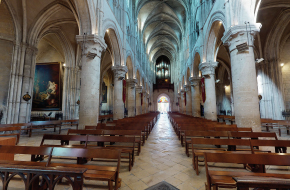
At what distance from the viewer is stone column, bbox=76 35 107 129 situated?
5848mm

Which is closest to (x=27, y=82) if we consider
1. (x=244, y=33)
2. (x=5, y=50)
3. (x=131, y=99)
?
(x=5, y=50)

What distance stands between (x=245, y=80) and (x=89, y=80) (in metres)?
6.17

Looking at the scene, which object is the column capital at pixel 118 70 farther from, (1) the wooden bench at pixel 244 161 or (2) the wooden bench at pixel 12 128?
(1) the wooden bench at pixel 244 161

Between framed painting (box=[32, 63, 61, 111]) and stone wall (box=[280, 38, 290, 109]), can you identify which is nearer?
stone wall (box=[280, 38, 290, 109])

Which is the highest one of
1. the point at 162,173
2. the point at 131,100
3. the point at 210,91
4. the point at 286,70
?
the point at 286,70

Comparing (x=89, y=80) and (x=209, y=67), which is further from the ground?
(x=209, y=67)

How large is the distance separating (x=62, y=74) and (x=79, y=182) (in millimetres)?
15426

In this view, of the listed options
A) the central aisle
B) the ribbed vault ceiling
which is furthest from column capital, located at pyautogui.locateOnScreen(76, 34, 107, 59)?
the ribbed vault ceiling

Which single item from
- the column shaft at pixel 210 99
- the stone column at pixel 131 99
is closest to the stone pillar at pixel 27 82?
the stone column at pixel 131 99

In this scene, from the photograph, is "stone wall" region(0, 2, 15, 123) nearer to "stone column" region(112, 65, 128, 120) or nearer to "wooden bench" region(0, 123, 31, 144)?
"wooden bench" region(0, 123, 31, 144)

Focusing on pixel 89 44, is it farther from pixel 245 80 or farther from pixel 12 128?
pixel 245 80

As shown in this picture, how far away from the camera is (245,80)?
533cm

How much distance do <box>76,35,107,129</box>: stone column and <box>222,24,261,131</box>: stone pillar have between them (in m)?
5.68

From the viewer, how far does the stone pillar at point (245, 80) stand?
17.1 feet
